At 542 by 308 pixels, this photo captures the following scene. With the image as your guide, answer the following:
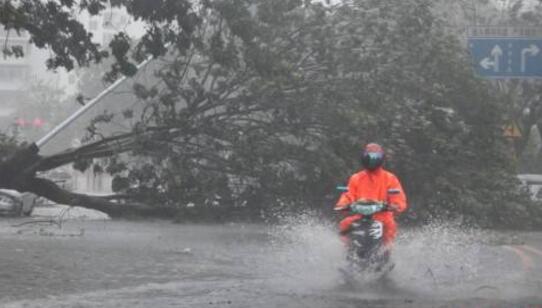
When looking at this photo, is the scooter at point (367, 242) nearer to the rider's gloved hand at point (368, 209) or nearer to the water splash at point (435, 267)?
the rider's gloved hand at point (368, 209)

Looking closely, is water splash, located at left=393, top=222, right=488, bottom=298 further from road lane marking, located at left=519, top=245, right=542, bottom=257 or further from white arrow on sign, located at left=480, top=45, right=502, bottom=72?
white arrow on sign, located at left=480, top=45, right=502, bottom=72

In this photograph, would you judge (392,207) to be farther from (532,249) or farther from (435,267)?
(532,249)

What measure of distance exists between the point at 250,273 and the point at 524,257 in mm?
5137

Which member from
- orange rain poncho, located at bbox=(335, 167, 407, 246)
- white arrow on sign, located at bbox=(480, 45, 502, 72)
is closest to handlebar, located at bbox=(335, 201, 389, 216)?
orange rain poncho, located at bbox=(335, 167, 407, 246)

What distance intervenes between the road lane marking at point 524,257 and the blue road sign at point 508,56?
3.16m

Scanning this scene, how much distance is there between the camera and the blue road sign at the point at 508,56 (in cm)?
1703

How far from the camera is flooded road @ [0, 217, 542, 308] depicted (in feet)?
30.9

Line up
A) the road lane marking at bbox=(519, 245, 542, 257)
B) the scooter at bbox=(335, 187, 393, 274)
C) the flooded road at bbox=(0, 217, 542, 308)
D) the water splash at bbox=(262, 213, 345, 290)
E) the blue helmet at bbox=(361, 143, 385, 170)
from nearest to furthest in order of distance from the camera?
1. the flooded road at bbox=(0, 217, 542, 308)
2. the scooter at bbox=(335, 187, 393, 274)
3. the blue helmet at bbox=(361, 143, 385, 170)
4. the water splash at bbox=(262, 213, 345, 290)
5. the road lane marking at bbox=(519, 245, 542, 257)

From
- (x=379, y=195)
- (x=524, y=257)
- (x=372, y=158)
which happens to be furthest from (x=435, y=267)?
(x=524, y=257)

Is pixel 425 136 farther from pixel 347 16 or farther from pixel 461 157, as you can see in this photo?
pixel 347 16

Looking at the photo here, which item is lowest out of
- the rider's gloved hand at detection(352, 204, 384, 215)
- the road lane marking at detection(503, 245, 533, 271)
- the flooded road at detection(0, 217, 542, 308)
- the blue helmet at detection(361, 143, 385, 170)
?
the flooded road at detection(0, 217, 542, 308)

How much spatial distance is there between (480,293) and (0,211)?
18.1 meters

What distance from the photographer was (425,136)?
22.0 metres

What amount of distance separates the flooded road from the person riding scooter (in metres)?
0.63
